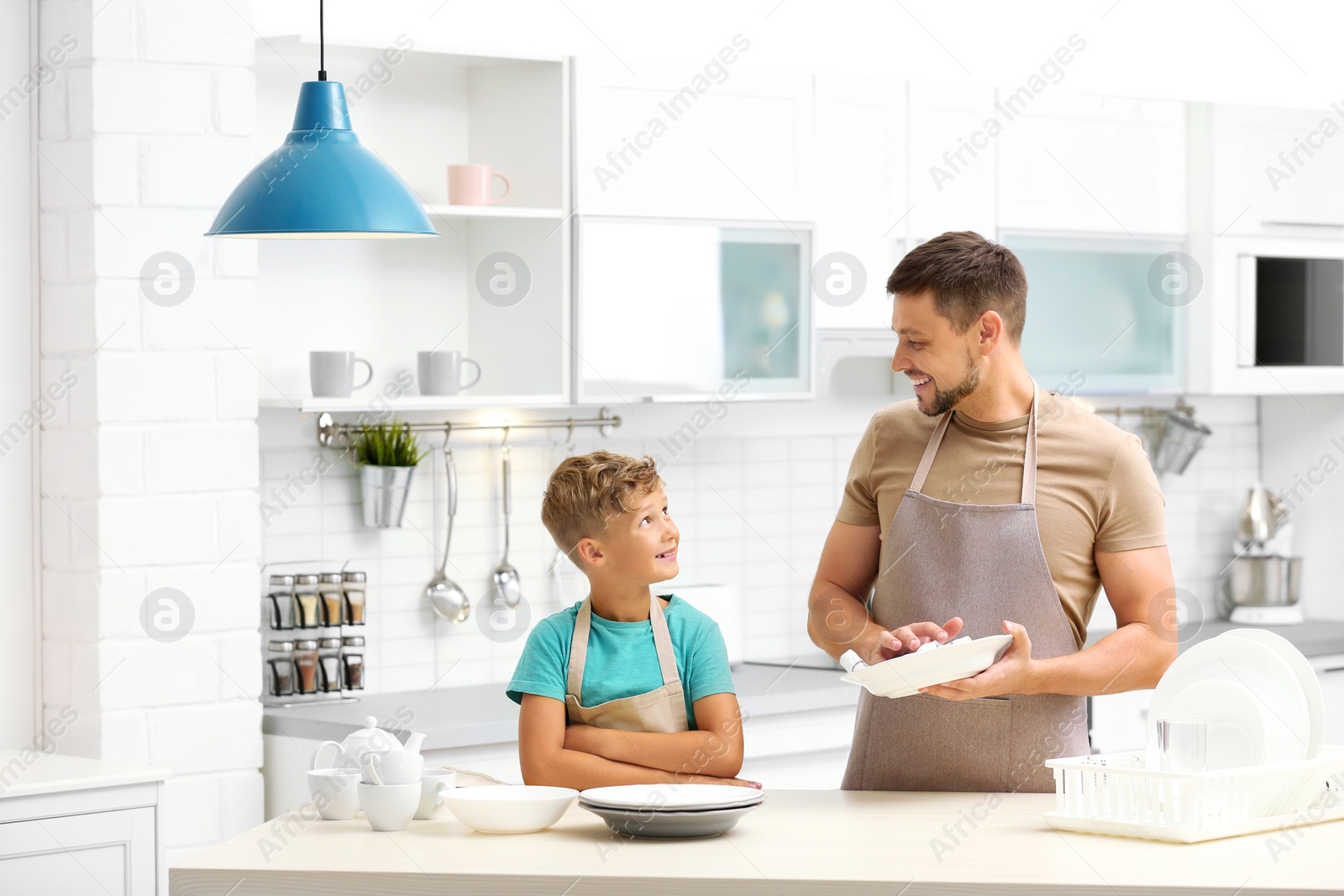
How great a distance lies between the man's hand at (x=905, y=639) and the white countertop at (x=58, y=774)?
1.36 m

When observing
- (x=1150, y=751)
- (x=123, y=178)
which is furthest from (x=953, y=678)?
(x=123, y=178)

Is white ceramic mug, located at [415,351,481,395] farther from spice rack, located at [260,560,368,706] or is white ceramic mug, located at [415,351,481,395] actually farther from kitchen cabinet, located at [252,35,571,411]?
spice rack, located at [260,560,368,706]

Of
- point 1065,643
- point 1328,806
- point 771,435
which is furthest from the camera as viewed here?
point 771,435

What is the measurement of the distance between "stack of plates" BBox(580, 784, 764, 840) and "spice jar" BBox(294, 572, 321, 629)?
1656 millimetres

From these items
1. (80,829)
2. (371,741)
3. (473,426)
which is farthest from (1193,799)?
(473,426)

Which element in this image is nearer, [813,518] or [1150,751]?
[1150,751]

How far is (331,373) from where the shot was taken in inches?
128

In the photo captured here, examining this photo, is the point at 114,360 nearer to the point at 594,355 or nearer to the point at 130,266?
the point at 130,266

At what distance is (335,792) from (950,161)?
2577 mm

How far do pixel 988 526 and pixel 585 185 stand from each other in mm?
1552

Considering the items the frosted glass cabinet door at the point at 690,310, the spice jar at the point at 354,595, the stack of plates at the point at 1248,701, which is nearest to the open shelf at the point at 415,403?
the frosted glass cabinet door at the point at 690,310

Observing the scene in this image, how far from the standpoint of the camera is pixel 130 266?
2891mm

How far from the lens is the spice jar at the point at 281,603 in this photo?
3.32 meters

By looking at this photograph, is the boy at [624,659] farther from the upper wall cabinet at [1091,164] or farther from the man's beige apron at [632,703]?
the upper wall cabinet at [1091,164]
